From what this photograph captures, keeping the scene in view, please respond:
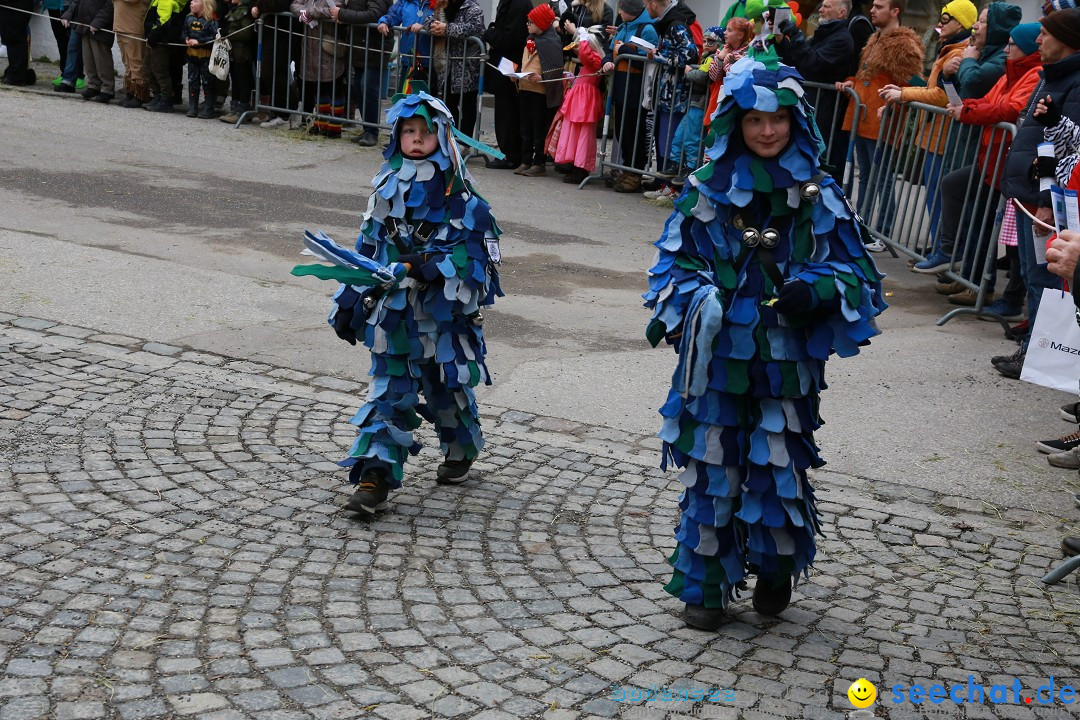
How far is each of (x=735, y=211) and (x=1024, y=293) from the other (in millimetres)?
5385

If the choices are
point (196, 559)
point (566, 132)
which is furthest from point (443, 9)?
point (196, 559)

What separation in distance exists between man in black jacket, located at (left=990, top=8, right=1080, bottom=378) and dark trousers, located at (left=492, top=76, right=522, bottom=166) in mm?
6670

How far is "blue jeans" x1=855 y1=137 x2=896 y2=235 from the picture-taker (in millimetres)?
10555

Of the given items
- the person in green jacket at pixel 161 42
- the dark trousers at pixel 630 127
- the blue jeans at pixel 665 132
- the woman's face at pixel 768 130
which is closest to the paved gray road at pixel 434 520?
the woman's face at pixel 768 130

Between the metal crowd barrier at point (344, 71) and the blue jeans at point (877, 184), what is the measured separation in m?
4.56

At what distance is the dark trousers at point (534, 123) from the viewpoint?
1345 centimetres

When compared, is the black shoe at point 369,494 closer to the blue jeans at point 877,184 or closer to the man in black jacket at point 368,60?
the blue jeans at point 877,184

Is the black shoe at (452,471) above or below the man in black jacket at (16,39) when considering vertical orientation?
below

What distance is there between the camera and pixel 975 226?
363 inches

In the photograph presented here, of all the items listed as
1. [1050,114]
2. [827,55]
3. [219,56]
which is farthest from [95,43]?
[1050,114]

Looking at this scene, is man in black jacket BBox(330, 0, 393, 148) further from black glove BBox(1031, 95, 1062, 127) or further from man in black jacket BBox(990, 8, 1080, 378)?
black glove BBox(1031, 95, 1062, 127)

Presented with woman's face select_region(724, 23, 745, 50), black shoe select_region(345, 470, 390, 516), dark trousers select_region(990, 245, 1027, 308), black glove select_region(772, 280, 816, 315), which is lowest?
black shoe select_region(345, 470, 390, 516)

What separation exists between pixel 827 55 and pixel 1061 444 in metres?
5.54

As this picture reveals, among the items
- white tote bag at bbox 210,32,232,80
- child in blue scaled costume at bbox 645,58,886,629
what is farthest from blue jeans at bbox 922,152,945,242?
white tote bag at bbox 210,32,232,80
